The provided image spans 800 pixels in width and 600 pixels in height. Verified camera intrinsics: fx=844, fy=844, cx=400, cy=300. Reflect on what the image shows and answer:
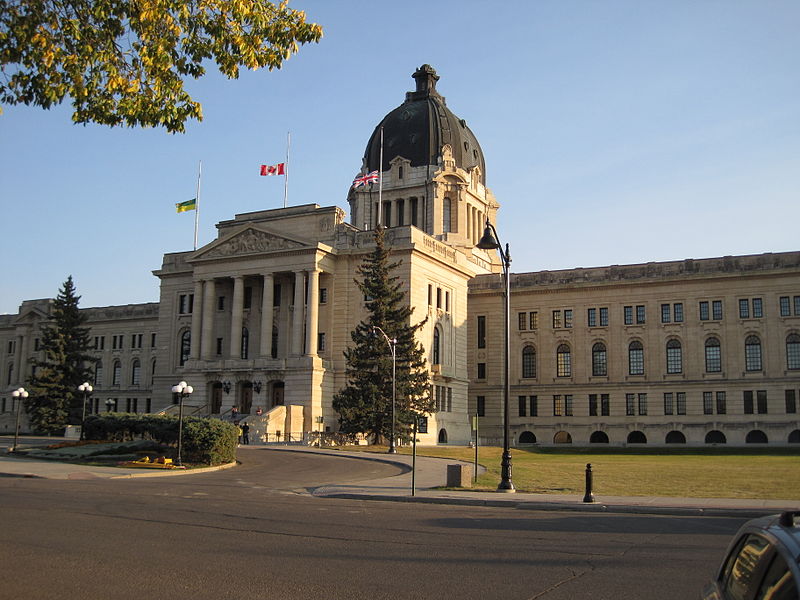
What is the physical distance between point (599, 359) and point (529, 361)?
6809mm

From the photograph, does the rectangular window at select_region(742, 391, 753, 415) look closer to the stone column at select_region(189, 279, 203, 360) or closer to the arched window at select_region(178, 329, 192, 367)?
the stone column at select_region(189, 279, 203, 360)

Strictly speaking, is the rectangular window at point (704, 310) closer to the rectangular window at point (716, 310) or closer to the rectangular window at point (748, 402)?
the rectangular window at point (716, 310)

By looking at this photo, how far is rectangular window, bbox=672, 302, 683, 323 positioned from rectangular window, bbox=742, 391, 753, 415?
27.5ft

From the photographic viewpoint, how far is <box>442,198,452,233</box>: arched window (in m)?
93.6

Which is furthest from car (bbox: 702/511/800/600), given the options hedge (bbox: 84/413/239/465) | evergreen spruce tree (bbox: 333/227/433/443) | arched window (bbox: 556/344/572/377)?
arched window (bbox: 556/344/572/377)

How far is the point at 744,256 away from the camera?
73875 mm

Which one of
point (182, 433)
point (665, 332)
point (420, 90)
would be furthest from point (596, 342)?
point (182, 433)

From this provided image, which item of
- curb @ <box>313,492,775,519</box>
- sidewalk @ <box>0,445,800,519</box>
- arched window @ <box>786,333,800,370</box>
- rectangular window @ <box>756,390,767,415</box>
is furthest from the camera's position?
rectangular window @ <box>756,390,767,415</box>

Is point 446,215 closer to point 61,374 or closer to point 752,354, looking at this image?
point 752,354

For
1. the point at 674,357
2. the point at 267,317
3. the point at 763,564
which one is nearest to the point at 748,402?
the point at 674,357

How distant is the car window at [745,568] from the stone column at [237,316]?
67.2 m

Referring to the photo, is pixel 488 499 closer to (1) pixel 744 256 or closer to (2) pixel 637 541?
(2) pixel 637 541

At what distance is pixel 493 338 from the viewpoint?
274 ft

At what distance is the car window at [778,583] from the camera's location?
4.62 m
